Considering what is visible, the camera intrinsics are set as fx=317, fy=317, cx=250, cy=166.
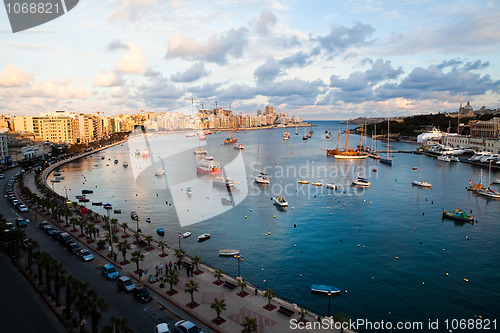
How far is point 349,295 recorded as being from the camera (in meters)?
23.3

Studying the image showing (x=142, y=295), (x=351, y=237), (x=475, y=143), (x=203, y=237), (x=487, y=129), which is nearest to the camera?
(x=142, y=295)

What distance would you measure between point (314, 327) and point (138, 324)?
9445mm

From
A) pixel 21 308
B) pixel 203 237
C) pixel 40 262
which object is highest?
pixel 40 262

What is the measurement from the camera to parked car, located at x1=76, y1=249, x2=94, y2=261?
25.0m

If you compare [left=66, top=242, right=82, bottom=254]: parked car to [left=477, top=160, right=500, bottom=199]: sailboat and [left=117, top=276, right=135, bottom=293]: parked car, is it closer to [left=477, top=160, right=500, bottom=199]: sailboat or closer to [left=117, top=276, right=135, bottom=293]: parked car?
[left=117, top=276, right=135, bottom=293]: parked car

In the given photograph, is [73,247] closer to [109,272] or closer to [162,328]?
[109,272]

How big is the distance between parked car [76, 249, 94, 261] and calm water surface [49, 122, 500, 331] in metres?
8.33

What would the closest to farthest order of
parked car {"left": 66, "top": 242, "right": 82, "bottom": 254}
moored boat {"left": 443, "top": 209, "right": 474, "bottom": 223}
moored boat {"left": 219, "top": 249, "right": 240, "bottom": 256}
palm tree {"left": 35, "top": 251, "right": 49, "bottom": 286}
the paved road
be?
the paved road, palm tree {"left": 35, "top": 251, "right": 49, "bottom": 286}, parked car {"left": 66, "top": 242, "right": 82, "bottom": 254}, moored boat {"left": 219, "top": 249, "right": 240, "bottom": 256}, moored boat {"left": 443, "top": 209, "right": 474, "bottom": 223}

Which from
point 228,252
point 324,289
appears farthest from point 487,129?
point 228,252

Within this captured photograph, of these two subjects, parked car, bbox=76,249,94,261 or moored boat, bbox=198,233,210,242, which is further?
moored boat, bbox=198,233,210,242

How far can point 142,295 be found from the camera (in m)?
19.0

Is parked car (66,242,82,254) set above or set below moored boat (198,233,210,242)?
above

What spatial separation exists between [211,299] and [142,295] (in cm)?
415

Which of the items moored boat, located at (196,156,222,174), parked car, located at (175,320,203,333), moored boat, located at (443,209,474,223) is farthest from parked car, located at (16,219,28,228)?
moored boat, located at (443,209,474,223)
